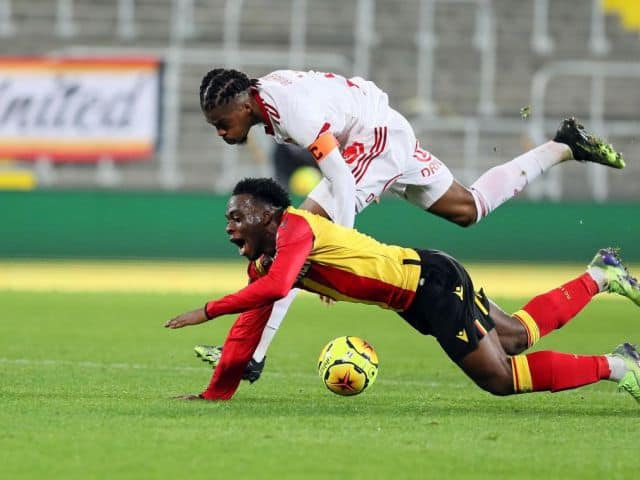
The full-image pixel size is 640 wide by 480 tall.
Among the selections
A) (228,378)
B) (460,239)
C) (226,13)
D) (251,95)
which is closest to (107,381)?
(228,378)

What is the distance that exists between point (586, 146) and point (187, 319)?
3.74m

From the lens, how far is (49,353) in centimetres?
1002

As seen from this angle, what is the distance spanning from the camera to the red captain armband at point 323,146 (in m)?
7.65

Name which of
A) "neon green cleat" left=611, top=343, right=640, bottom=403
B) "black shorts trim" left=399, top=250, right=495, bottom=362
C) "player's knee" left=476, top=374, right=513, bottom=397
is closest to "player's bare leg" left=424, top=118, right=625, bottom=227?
"black shorts trim" left=399, top=250, right=495, bottom=362

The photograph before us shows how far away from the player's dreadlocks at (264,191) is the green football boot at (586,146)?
2.89 meters

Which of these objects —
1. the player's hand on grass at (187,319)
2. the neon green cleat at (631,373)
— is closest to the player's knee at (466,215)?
the neon green cleat at (631,373)

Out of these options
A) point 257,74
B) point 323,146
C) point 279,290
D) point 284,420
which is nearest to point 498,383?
point 284,420

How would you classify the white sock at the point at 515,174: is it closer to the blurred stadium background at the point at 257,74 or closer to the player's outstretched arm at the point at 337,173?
the player's outstretched arm at the point at 337,173

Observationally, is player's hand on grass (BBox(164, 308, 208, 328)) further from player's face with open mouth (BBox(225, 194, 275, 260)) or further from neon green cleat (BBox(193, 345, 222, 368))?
neon green cleat (BBox(193, 345, 222, 368))

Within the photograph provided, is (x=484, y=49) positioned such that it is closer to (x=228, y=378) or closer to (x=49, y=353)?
(x=49, y=353)

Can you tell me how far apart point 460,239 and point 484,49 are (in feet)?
15.0

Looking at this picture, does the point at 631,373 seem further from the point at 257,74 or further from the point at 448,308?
the point at 257,74

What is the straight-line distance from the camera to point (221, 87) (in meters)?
7.45

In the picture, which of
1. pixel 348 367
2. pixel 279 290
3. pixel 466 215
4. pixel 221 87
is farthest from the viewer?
pixel 466 215
